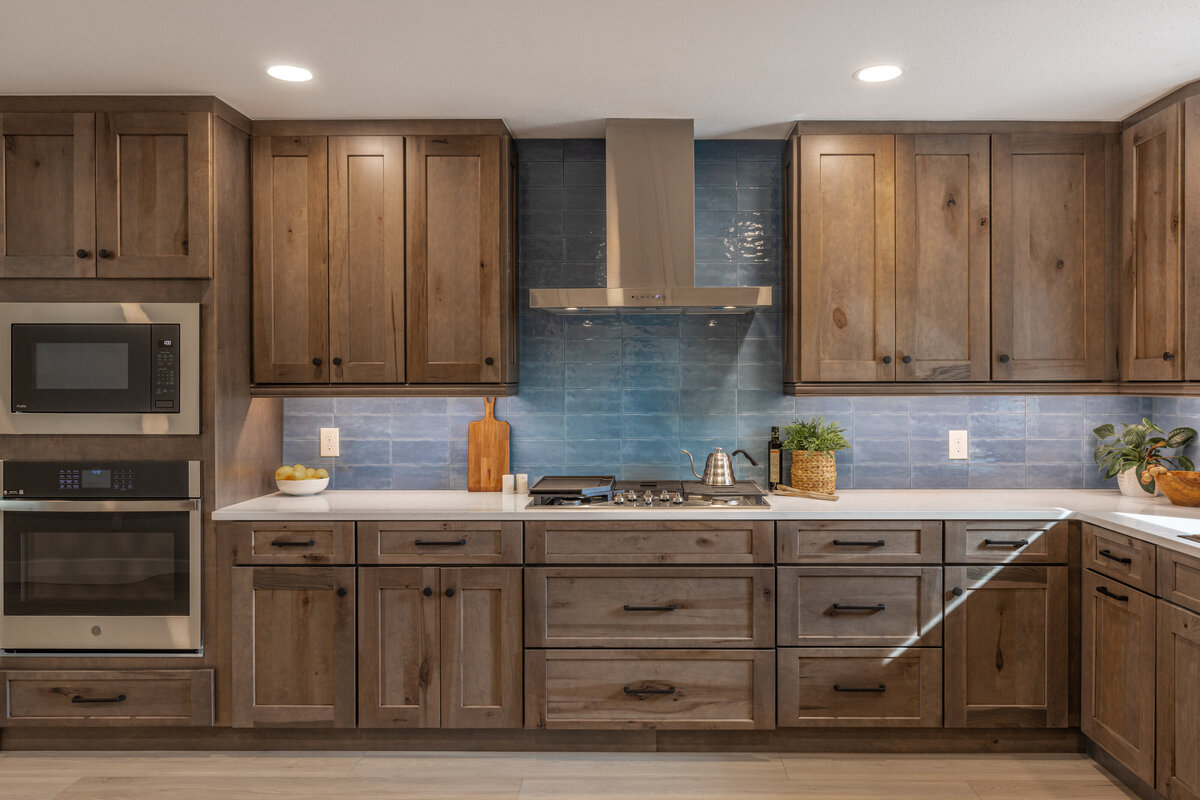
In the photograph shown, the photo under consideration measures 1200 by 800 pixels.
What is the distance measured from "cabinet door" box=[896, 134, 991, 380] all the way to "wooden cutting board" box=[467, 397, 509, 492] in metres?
1.61

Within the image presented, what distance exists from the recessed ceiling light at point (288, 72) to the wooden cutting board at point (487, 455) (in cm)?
138

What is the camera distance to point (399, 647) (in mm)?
2787

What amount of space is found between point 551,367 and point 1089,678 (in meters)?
2.26

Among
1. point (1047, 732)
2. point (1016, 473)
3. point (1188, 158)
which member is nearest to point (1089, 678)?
point (1047, 732)

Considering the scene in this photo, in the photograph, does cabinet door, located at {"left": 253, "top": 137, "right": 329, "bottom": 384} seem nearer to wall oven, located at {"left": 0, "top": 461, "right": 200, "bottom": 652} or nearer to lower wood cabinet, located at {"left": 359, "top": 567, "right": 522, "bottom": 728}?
wall oven, located at {"left": 0, "top": 461, "right": 200, "bottom": 652}

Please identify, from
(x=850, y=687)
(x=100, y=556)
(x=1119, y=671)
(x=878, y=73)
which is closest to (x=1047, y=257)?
(x=878, y=73)

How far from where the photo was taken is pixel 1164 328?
9.09 ft

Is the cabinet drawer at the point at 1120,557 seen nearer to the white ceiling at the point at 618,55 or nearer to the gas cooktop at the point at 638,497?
the gas cooktop at the point at 638,497

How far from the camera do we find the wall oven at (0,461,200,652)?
2.76m

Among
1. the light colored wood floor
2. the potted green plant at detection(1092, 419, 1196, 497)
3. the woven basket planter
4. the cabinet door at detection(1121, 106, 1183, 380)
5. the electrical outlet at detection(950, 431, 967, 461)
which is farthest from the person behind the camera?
the electrical outlet at detection(950, 431, 967, 461)

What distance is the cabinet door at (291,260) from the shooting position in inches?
119

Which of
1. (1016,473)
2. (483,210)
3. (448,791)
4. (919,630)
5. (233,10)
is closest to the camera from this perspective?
(233,10)

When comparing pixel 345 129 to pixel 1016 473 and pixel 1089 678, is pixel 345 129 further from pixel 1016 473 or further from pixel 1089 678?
pixel 1089 678

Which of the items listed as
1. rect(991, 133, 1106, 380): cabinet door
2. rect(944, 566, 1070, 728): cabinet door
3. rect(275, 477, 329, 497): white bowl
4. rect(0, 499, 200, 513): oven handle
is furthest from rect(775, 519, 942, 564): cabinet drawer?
rect(0, 499, 200, 513): oven handle
